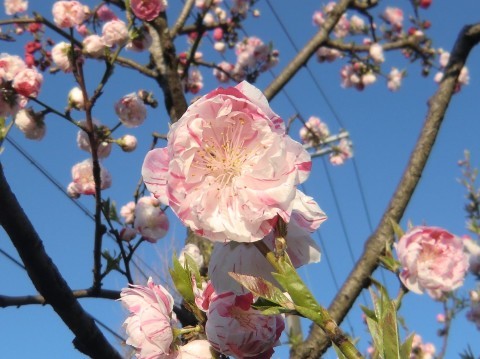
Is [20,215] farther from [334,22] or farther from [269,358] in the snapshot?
[334,22]

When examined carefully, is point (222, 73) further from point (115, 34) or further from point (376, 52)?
point (115, 34)

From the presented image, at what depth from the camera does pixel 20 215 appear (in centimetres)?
91

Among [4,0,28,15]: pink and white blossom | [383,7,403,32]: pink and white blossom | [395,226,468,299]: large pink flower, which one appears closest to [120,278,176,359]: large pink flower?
[395,226,468,299]: large pink flower

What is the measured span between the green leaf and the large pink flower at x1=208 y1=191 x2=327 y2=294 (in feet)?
0.17

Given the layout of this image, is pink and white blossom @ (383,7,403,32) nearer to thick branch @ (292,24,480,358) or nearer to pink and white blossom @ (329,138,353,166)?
pink and white blossom @ (329,138,353,166)

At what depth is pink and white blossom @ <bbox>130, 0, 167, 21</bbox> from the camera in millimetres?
2115

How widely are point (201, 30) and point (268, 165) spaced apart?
221 cm

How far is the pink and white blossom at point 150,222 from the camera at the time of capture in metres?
1.82

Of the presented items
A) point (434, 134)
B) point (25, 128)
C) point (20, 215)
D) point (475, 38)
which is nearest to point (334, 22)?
point (475, 38)

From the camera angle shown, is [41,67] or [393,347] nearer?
[393,347]

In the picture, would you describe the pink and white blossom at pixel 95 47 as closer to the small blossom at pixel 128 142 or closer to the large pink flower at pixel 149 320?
the small blossom at pixel 128 142

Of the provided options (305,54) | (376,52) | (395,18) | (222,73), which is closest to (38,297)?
(305,54)

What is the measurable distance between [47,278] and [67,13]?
4.88 feet


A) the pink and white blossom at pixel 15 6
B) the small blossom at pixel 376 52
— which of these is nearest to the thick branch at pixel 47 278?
the small blossom at pixel 376 52
